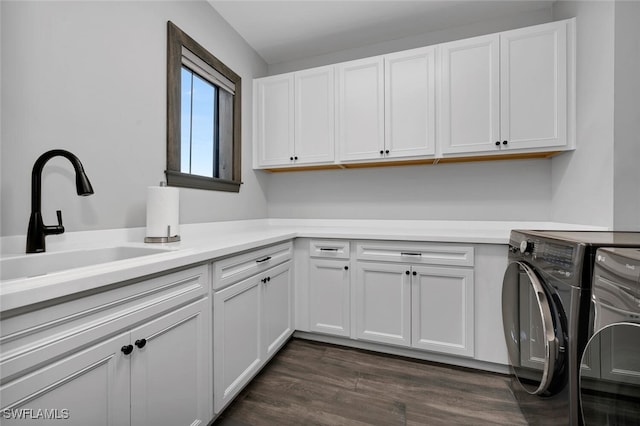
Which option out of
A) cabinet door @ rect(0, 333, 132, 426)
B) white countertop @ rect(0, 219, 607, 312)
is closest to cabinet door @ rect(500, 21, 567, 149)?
white countertop @ rect(0, 219, 607, 312)

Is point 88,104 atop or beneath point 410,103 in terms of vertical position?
beneath

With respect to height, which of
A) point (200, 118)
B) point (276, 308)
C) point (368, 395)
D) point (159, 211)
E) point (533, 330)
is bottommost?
point (368, 395)

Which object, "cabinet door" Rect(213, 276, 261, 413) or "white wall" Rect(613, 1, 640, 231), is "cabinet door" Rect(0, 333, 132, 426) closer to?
"cabinet door" Rect(213, 276, 261, 413)

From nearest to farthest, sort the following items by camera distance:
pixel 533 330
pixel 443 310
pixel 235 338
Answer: pixel 533 330
pixel 235 338
pixel 443 310

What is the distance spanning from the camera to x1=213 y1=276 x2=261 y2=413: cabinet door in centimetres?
130

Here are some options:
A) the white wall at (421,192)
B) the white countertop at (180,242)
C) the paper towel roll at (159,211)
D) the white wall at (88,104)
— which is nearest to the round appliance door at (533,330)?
the white countertop at (180,242)

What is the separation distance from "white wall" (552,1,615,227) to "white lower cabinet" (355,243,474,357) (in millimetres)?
738

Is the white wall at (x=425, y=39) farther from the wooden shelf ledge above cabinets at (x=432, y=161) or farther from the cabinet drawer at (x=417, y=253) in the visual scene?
the cabinet drawer at (x=417, y=253)

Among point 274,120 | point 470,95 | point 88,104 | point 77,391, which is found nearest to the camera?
point 77,391

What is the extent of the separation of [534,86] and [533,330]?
171 centimetres

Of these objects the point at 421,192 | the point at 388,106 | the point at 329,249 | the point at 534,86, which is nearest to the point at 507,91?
the point at 534,86

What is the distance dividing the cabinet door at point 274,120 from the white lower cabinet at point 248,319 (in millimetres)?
1012

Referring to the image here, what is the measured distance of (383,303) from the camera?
1983mm

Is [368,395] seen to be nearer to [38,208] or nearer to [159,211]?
[159,211]
